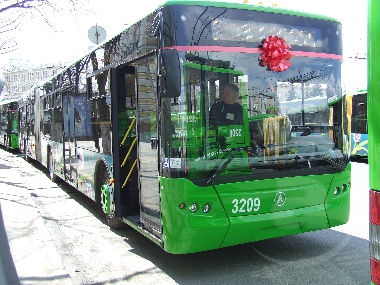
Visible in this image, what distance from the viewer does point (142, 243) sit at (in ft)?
20.2

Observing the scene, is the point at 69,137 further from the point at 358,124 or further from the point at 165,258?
the point at 358,124

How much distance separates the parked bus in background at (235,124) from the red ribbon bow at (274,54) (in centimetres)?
1

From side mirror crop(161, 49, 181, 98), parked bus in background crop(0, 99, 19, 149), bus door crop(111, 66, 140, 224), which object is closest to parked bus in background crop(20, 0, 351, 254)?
side mirror crop(161, 49, 181, 98)

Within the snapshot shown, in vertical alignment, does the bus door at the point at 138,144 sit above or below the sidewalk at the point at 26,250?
above

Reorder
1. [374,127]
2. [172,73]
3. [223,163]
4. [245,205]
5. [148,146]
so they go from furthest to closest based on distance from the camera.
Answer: [148,146] → [245,205] → [223,163] → [172,73] → [374,127]

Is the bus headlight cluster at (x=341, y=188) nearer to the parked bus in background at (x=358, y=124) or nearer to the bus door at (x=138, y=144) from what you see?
the bus door at (x=138, y=144)

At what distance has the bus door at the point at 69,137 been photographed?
348 inches

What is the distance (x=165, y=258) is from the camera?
18.0 ft

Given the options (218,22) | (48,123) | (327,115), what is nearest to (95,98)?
(218,22)

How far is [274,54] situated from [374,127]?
2574mm

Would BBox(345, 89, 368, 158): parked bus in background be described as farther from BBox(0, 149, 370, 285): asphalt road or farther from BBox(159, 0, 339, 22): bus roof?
BBox(159, 0, 339, 22): bus roof

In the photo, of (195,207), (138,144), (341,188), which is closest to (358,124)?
(341,188)

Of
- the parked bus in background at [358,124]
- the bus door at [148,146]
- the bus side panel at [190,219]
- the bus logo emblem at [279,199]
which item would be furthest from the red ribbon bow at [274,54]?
the parked bus in background at [358,124]

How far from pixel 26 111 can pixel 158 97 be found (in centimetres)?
1491
